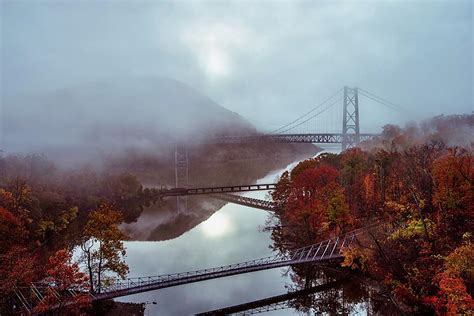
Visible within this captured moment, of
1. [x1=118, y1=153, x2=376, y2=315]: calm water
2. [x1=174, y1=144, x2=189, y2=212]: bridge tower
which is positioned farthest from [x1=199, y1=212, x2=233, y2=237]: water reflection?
[x1=174, y1=144, x2=189, y2=212]: bridge tower

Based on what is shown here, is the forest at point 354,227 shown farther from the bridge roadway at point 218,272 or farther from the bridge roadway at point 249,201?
the bridge roadway at point 249,201

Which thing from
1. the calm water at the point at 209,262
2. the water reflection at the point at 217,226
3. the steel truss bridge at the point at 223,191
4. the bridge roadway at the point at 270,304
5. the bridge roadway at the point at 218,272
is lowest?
the bridge roadway at the point at 270,304

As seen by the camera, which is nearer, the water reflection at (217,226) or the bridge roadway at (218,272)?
the bridge roadway at (218,272)

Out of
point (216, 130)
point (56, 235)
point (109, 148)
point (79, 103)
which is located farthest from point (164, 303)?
point (79, 103)

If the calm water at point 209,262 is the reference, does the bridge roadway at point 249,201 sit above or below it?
above

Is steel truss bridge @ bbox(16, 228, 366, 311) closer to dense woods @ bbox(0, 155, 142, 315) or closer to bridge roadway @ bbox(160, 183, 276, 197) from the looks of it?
dense woods @ bbox(0, 155, 142, 315)

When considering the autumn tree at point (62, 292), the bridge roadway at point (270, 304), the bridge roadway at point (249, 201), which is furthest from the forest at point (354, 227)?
the bridge roadway at point (249, 201)
